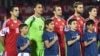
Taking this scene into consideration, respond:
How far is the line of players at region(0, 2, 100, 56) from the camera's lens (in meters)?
9.05

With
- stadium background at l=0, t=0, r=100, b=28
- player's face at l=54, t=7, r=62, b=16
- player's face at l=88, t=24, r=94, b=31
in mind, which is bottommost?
player's face at l=88, t=24, r=94, b=31

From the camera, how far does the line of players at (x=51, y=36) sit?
29.7 ft

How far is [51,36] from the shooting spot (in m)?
9.06

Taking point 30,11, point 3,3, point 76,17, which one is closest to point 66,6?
point 30,11

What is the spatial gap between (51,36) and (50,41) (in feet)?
0.34

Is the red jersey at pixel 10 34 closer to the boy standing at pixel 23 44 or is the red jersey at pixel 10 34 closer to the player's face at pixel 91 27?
the boy standing at pixel 23 44

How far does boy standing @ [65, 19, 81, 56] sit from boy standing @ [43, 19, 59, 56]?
0.29 m

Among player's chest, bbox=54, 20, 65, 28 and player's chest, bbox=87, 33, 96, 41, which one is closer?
player's chest, bbox=87, 33, 96, 41

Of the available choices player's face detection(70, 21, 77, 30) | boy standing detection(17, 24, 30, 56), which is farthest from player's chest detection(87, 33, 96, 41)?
boy standing detection(17, 24, 30, 56)

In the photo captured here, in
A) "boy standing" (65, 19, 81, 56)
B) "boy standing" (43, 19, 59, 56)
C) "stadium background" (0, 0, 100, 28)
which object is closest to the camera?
"boy standing" (43, 19, 59, 56)

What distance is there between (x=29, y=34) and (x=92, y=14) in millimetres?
1373

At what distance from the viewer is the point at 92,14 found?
31.2ft

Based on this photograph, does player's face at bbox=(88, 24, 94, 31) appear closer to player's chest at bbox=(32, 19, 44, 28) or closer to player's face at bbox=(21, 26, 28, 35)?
player's chest at bbox=(32, 19, 44, 28)

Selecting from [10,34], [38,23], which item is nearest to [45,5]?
[38,23]
